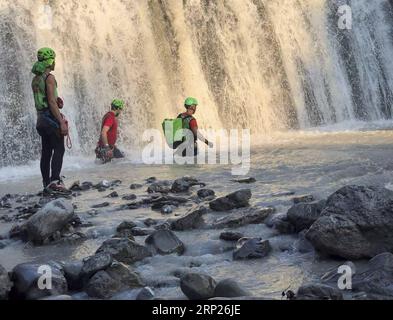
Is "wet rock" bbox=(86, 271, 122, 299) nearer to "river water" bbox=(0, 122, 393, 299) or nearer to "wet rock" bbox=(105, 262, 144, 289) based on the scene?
"wet rock" bbox=(105, 262, 144, 289)

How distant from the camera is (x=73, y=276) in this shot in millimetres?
4398

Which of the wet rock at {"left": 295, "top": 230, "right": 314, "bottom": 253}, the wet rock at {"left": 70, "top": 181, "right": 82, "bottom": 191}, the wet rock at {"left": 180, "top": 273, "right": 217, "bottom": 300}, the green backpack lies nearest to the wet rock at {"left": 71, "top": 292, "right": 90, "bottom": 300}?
the wet rock at {"left": 180, "top": 273, "right": 217, "bottom": 300}

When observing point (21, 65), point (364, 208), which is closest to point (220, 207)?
point (364, 208)

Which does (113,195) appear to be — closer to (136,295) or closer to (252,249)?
(252,249)

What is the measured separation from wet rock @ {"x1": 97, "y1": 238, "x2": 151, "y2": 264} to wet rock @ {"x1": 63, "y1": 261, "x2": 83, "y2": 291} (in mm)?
457

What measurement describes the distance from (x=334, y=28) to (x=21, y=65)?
12823mm

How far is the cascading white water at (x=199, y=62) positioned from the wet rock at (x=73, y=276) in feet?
38.6

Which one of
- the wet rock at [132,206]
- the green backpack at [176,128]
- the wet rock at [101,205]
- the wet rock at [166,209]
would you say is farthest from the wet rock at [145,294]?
the green backpack at [176,128]

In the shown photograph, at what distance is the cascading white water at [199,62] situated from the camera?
17.1 meters

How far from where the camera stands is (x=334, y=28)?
23.6 metres

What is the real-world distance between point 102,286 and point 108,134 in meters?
9.21

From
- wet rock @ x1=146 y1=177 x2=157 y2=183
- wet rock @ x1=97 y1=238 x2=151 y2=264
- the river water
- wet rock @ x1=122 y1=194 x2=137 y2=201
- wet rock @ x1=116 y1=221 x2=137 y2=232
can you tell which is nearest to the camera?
the river water

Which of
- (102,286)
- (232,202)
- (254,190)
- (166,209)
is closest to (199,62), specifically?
(254,190)

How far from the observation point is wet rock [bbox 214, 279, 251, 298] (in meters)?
3.84
